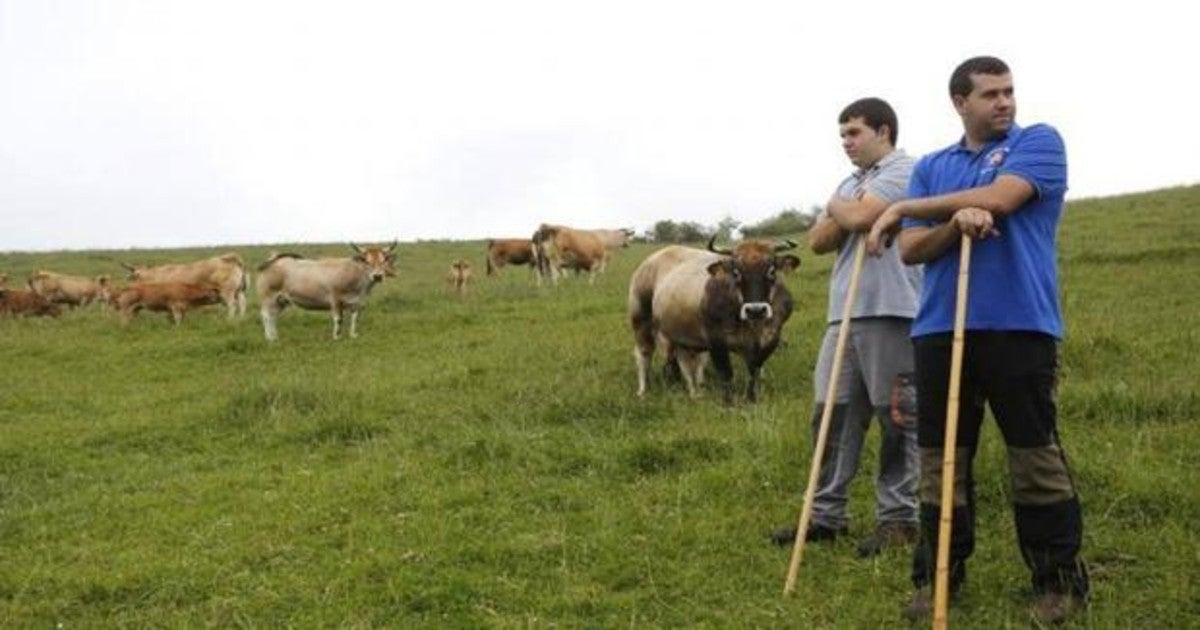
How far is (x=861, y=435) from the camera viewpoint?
630 centimetres

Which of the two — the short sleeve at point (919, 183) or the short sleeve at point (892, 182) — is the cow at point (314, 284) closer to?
the short sleeve at point (892, 182)

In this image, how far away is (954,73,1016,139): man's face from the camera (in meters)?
4.71

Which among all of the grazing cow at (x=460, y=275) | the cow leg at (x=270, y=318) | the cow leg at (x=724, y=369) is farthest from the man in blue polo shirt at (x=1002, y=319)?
the grazing cow at (x=460, y=275)

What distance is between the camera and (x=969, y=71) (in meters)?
4.75

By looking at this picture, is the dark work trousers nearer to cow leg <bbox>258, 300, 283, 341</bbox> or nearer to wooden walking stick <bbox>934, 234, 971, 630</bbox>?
wooden walking stick <bbox>934, 234, 971, 630</bbox>

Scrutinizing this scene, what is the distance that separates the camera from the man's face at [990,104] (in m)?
4.71

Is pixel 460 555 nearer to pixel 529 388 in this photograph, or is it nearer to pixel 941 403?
pixel 941 403

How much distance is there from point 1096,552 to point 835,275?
6.40 ft

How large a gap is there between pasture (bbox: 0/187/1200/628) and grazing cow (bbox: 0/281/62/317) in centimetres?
1134

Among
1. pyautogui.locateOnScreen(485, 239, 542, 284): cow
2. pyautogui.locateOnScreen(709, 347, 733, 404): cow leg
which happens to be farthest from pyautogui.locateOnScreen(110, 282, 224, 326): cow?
pyautogui.locateOnScreen(709, 347, 733, 404): cow leg

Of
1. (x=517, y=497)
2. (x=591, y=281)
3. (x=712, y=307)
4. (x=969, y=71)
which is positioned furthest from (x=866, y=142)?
(x=591, y=281)

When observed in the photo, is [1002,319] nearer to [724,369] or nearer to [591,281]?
[724,369]

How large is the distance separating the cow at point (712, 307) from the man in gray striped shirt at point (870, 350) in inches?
126

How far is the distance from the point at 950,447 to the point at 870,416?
5.69 ft
